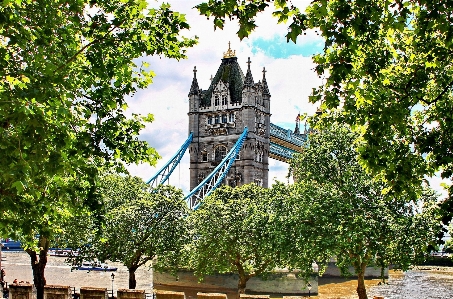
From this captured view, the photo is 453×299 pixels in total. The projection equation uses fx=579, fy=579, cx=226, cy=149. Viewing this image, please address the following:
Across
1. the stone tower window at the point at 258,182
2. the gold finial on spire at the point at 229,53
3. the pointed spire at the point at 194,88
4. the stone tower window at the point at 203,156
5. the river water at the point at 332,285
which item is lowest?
the river water at the point at 332,285

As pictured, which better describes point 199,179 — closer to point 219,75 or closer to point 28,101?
point 219,75

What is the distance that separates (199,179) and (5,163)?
9321cm

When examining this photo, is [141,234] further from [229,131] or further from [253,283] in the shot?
[229,131]

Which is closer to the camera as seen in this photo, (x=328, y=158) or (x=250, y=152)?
(x=328, y=158)

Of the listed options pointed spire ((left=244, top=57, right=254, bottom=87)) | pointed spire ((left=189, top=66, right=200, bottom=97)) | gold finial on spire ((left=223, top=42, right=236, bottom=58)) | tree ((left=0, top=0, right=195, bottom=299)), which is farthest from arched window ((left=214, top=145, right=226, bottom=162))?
tree ((left=0, top=0, right=195, bottom=299))

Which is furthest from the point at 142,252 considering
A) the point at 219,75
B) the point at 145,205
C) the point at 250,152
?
the point at 219,75

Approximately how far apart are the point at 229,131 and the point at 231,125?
3.80 ft

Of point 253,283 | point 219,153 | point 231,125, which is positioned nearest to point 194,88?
point 231,125

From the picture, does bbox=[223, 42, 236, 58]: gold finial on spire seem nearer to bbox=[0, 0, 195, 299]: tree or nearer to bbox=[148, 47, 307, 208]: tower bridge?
bbox=[148, 47, 307, 208]: tower bridge

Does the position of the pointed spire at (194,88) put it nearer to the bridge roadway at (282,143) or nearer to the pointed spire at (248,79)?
the pointed spire at (248,79)

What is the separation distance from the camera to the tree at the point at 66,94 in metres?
12.8

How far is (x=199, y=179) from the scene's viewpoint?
106m

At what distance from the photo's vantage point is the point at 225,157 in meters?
102

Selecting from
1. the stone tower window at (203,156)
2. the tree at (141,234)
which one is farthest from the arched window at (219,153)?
the tree at (141,234)
